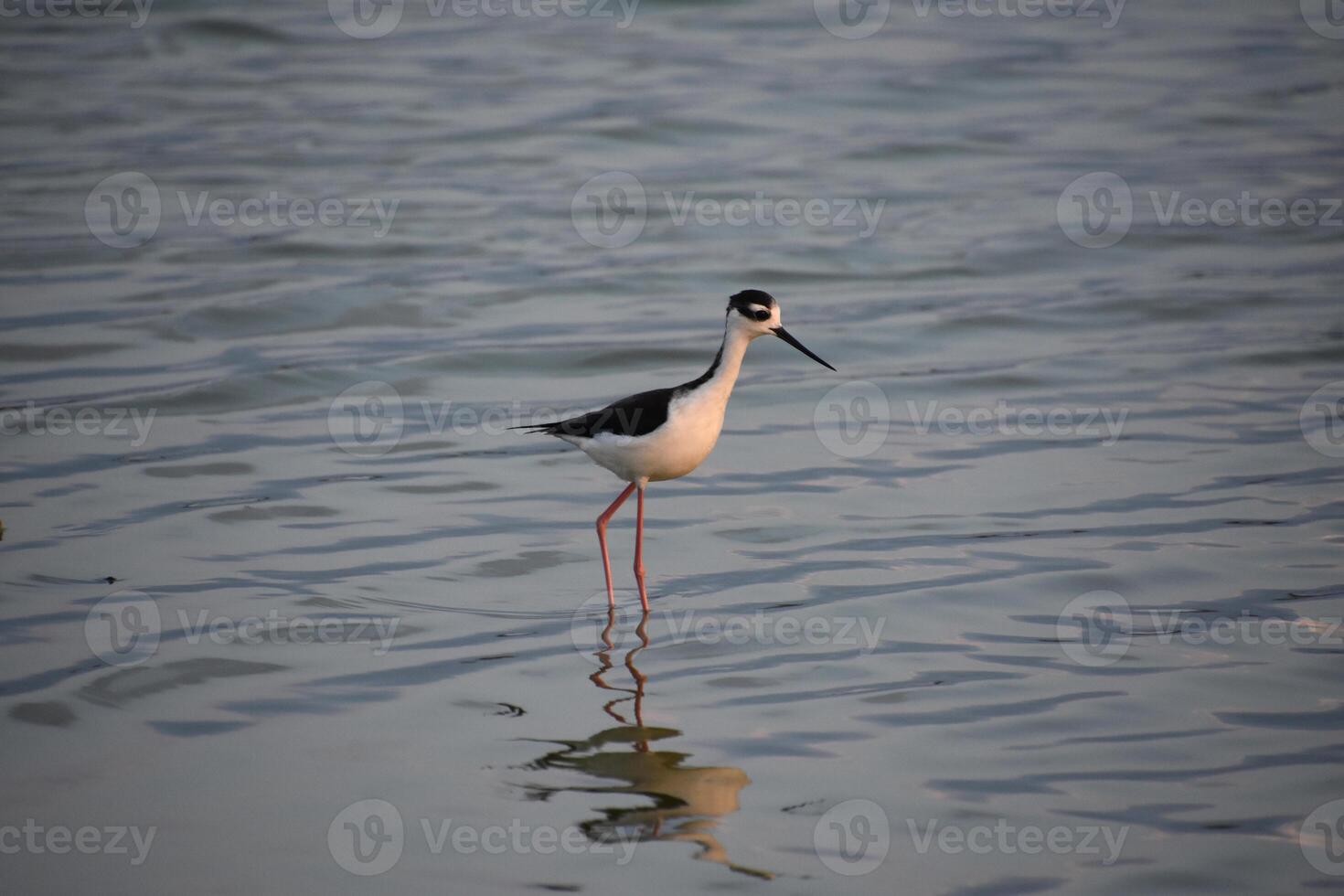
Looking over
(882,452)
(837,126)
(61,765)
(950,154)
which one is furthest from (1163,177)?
(61,765)

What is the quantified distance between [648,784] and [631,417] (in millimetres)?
2498

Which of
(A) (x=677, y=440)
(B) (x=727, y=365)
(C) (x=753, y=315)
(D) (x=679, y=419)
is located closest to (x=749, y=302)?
(C) (x=753, y=315)

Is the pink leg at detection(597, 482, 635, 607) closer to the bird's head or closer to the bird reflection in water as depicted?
the bird's head

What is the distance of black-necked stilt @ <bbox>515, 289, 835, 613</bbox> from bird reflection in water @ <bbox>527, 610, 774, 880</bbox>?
1.52 meters

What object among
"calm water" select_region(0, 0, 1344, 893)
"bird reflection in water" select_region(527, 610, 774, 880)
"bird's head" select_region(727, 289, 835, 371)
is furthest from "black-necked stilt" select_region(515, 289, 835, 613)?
"bird reflection in water" select_region(527, 610, 774, 880)

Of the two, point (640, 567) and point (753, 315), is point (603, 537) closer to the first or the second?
point (640, 567)

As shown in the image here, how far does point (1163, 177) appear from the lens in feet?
60.0

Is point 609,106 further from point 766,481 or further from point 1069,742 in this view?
point 1069,742

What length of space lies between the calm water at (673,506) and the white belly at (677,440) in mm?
757

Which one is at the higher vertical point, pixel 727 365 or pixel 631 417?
pixel 727 365

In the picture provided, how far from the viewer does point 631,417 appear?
26.0ft

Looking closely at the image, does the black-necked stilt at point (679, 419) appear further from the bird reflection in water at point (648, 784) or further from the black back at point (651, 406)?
the bird reflection in water at point (648, 784)

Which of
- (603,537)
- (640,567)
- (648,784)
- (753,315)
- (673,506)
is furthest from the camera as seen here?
(673,506)

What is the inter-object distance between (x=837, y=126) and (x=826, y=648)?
598 inches
